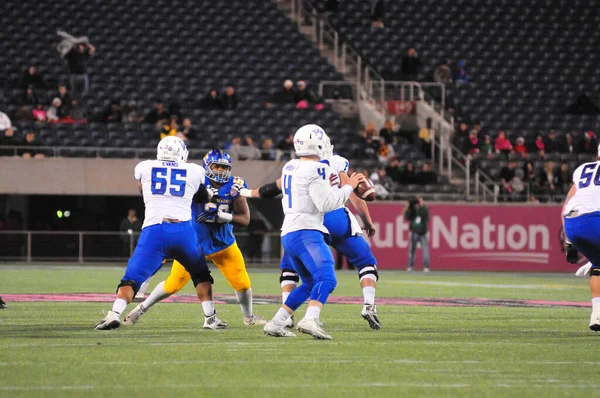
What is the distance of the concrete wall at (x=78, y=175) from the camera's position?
2741cm

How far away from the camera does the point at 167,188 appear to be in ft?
35.0

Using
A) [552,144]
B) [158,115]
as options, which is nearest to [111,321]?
[158,115]

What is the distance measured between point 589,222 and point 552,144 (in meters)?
21.1

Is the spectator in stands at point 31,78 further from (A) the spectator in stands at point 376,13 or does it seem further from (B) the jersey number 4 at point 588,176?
(B) the jersey number 4 at point 588,176

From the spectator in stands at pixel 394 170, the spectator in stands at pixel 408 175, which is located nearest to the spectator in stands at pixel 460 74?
the spectator in stands at pixel 408 175

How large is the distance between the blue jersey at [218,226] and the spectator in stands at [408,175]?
1793 cm

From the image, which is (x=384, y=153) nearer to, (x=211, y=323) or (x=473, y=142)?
(x=473, y=142)

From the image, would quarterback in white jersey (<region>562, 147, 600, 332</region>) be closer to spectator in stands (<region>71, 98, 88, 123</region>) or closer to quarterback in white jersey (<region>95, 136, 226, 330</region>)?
quarterback in white jersey (<region>95, 136, 226, 330</region>)

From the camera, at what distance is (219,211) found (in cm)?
1139

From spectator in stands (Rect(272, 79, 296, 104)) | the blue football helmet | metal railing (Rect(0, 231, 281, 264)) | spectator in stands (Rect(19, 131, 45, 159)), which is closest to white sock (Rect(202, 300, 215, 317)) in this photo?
the blue football helmet

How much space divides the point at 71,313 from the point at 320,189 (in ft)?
14.0

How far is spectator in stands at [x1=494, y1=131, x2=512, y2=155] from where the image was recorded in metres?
31.0

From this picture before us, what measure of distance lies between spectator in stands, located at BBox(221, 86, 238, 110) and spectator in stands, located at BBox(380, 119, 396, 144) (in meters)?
3.96

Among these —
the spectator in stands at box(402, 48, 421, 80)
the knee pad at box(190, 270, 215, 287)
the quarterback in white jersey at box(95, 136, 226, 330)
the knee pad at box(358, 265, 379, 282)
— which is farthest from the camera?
the spectator in stands at box(402, 48, 421, 80)
